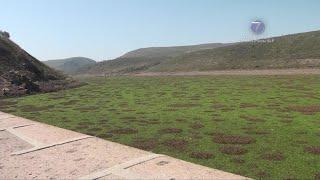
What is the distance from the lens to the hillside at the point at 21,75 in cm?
5138

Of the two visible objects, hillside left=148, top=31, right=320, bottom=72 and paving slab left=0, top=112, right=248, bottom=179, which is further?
hillside left=148, top=31, right=320, bottom=72

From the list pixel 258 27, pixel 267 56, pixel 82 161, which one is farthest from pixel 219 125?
pixel 258 27

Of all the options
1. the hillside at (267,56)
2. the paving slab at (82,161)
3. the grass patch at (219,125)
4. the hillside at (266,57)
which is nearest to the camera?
the paving slab at (82,161)

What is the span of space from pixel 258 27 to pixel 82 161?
4653 inches

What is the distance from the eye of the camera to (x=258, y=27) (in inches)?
5000

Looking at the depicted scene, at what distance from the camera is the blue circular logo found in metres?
126

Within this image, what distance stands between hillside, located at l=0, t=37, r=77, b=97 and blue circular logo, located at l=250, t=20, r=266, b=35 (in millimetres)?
74326

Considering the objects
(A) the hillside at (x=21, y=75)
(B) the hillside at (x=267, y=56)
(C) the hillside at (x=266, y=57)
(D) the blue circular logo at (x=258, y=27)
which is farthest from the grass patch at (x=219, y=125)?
(D) the blue circular logo at (x=258, y=27)

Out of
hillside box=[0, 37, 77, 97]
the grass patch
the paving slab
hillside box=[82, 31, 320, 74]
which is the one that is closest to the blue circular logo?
hillside box=[82, 31, 320, 74]

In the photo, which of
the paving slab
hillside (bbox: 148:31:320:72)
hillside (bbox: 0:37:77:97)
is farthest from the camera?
hillside (bbox: 148:31:320:72)

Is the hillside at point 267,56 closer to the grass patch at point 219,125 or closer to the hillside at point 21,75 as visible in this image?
the hillside at point 21,75

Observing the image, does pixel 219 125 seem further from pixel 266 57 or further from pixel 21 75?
pixel 266 57

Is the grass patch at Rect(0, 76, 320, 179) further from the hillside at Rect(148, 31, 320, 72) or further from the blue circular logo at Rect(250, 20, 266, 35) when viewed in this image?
the blue circular logo at Rect(250, 20, 266, 35)

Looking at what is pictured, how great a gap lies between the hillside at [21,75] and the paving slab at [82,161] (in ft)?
103
